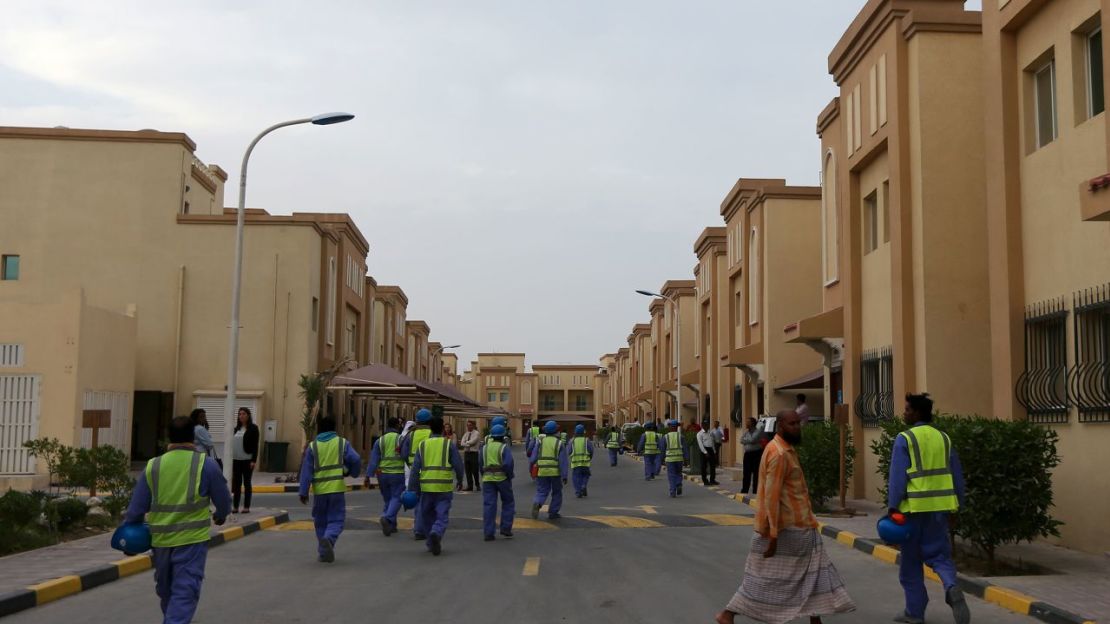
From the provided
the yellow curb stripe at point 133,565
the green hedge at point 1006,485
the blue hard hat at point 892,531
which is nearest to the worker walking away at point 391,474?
the yellow curb stripe at point 133,565

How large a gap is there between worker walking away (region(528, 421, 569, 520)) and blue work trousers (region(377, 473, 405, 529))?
8.05 ft

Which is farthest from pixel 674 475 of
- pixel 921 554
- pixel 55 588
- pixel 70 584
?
pixel 55 588

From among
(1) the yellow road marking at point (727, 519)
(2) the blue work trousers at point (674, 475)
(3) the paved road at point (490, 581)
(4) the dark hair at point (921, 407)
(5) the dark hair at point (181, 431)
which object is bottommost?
(3) the paved road at point (490, 581)

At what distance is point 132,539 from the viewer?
289 inches

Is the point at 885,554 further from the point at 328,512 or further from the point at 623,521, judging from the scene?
the point at 328,512

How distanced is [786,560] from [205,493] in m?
4.36

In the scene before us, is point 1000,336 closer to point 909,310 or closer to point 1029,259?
point 1029,259

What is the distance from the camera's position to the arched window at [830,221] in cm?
2419

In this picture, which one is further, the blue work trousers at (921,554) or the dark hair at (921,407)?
the dark hair at (921,407)

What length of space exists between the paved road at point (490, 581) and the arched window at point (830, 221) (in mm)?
8858

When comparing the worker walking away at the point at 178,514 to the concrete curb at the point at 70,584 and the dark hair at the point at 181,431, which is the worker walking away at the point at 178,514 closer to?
the dark hair at the point at 181,431

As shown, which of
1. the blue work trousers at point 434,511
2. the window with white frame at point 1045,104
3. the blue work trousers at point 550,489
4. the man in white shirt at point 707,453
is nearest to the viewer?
the blue work trousers at point 434,511

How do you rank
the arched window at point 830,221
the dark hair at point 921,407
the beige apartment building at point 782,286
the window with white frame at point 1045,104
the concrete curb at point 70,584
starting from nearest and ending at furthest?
the dark hair at point 921,407
the concrete curb at point 70,584
the window with white frame at point 1045,104
the arched window at point 830,221
the beige apartment building at point 782,286

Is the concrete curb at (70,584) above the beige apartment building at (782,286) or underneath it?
underneath
